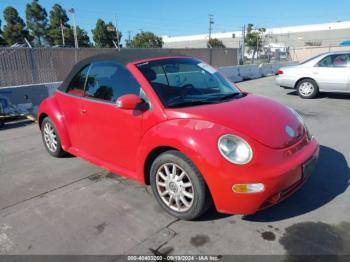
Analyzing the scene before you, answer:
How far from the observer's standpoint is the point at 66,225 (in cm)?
312

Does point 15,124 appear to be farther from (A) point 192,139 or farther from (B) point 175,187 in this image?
(A) point 192,139

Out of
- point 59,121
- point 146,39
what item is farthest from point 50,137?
point 146,39

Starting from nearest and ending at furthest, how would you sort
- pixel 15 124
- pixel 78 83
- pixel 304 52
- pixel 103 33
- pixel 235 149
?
1. pixel 235 149
2. pixel 78 83
3. pixel 15 124
4. pixel 304 52
5. pixel 103 33

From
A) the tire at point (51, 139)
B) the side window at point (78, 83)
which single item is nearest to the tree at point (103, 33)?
the tire at point (51, 139)

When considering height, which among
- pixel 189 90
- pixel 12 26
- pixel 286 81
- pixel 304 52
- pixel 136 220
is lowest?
pixel 136 220

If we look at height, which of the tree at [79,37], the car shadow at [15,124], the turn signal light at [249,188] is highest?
the tree at [79,37]

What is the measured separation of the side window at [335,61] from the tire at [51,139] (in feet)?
25.7

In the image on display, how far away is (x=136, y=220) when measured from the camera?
315cm

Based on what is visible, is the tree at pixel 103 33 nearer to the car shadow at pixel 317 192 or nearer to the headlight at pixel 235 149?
the car shadow at pixel 317 192

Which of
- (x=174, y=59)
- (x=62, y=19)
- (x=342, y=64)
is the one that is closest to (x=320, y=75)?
(x=342, y=64)

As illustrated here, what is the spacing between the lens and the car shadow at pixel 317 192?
3.15 meters

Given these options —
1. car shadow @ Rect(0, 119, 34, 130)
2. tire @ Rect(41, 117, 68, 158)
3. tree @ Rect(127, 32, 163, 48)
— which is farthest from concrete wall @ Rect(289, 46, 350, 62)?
tire @ Rect(41, 117, 68, 158)

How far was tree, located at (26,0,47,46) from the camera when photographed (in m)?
56.2

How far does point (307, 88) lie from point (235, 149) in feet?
26.1
